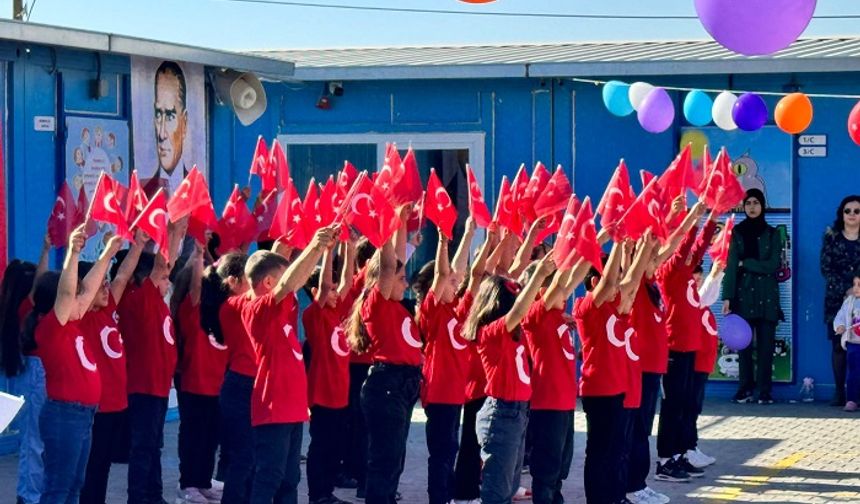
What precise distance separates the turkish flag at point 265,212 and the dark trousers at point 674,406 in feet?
9.77

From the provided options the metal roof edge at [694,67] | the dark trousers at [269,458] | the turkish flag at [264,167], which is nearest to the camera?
the dark trousers at [269,458]

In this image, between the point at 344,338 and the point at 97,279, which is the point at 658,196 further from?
the point at 97,279

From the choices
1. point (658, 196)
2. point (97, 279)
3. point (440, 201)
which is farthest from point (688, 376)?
point (97, 279)

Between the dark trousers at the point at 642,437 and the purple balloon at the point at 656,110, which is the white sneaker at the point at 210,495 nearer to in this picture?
the dark trousers at the point at 642,437

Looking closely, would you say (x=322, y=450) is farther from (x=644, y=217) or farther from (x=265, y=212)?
(x=644, y=217)

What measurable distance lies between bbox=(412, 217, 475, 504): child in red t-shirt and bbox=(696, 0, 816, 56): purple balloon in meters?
2.25

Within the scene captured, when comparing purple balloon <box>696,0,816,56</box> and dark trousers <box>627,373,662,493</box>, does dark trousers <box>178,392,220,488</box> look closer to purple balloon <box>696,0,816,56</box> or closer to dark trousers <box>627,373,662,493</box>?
dark trousers <box>627,373,662,493</box>

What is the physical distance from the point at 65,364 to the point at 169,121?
5.13 metres

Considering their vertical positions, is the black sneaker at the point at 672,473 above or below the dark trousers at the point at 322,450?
below

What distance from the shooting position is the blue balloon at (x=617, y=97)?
14798 millimetres

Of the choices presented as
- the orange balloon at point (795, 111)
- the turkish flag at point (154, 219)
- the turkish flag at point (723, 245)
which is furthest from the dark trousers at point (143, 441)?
the orange balloon at point (795, 111)

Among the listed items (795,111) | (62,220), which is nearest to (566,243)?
(62,220)

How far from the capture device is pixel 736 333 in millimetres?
14703

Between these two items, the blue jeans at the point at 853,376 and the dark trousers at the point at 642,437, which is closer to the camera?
the dark trousers at the point at 642,437
